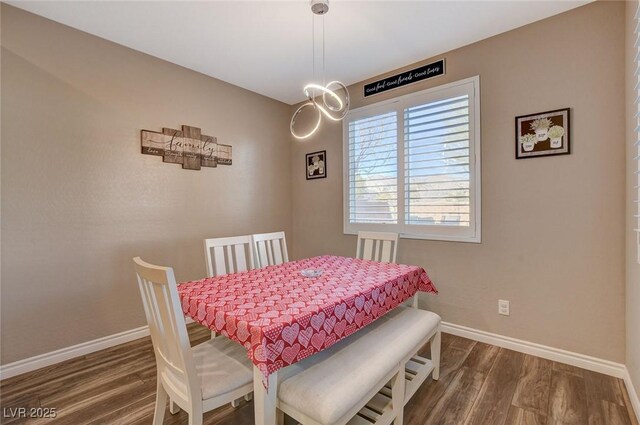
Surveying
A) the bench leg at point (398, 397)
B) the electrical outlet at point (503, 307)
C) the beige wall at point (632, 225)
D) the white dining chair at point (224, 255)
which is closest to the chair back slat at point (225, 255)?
the white dining chair at point (224, 255)

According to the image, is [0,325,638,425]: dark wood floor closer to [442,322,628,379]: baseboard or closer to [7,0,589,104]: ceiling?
[442,322,628,379]: baseboard

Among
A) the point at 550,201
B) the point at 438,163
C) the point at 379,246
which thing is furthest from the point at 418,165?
the point at 550,201

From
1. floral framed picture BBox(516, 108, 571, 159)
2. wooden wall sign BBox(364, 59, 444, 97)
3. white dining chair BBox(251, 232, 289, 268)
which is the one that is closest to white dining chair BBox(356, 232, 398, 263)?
white dining chair BBox(251, 232, 289, 268)

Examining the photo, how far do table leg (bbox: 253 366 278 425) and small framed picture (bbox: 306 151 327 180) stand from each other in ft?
9.10

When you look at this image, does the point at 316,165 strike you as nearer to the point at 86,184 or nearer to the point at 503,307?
the point at 86,184

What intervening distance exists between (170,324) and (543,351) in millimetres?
2631

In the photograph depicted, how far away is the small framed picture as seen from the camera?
370 cm

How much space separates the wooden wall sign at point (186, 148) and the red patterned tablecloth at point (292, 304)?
1.57 meters

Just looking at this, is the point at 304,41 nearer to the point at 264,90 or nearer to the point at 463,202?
the point at 264,90

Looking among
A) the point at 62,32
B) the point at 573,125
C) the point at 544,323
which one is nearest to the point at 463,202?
the point at 573,125

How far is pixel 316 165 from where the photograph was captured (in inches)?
149

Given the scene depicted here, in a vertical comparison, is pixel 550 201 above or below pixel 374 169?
below

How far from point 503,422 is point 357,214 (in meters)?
2.18

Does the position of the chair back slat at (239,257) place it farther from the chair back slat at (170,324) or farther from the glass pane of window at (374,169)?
the glass pane of window at (374,169)
